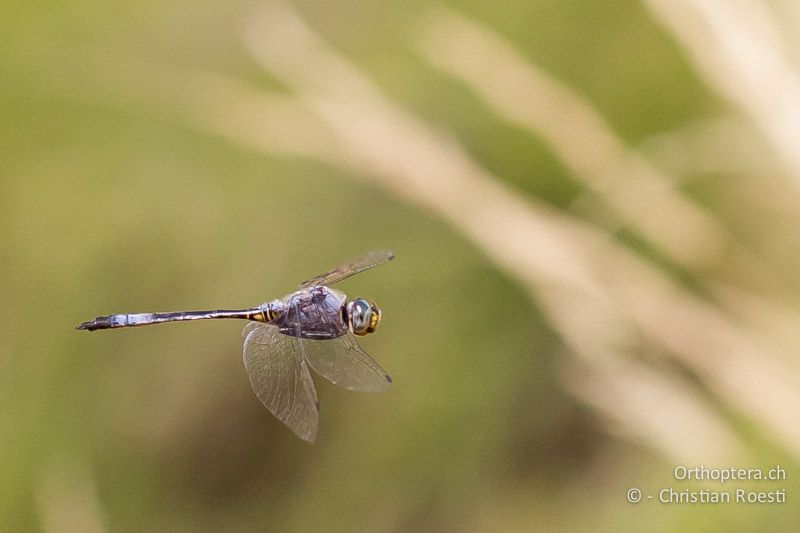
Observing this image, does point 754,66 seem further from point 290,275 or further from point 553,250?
point 290,275

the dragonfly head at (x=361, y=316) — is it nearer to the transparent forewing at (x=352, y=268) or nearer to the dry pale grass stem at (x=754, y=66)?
the transparent forewing at (x=352, y=268)

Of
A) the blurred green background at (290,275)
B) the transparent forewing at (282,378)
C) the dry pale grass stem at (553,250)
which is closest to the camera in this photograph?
the transparent forewing at (282,378)

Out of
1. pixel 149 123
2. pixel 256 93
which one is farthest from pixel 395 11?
pixel 149 123

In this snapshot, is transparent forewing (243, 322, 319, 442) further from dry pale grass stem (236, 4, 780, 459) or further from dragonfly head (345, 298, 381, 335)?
dry pale grass stem (236, 4, 780, 459)

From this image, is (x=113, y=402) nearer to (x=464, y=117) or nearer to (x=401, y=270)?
(x=401, y=270)

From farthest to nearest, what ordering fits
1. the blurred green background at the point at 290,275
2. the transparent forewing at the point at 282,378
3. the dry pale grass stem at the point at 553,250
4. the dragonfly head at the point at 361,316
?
the blurred green background at the point at 290,275 < the dry pale grass stem at the point at 553,250 < the dragonfly head at the point at 361,316 < the transparent forewing at the point at 282,378

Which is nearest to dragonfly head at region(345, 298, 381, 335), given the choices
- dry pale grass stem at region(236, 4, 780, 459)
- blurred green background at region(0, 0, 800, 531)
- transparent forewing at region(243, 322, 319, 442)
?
transparent forewing at region(243, 322, 319, 442)

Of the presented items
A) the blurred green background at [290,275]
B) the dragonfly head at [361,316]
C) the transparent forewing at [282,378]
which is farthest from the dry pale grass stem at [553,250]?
the transparent forewing at [282,378]
